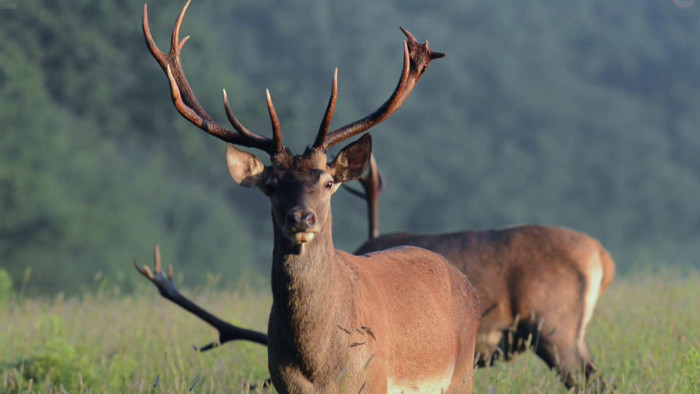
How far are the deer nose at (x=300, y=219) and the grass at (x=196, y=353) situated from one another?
96cm

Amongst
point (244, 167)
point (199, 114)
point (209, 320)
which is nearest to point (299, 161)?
point (244, 167)

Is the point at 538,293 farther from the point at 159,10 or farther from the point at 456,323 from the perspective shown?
the point at 159,10

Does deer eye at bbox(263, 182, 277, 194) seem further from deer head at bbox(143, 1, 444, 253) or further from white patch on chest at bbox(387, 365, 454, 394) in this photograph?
white patch on chest at bbox(387, 365, 454, 394)

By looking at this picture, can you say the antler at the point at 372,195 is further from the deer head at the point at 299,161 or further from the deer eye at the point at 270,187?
the deer eye at the point at 270,187

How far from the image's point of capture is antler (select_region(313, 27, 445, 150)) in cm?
343

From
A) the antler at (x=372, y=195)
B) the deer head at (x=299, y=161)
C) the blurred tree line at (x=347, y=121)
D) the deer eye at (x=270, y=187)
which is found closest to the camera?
the deer head at (x=299, y=161)

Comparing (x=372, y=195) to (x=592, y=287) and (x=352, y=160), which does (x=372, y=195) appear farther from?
(x=352, y=160)

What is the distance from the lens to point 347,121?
23.3 meters

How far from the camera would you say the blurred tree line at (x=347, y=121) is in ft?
58.1

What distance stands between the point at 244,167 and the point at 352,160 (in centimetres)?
49

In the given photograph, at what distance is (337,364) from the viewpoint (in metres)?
3.28

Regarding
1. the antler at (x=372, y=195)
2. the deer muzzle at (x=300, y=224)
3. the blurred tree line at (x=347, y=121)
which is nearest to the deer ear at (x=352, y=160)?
the deer muzzle at (x=300, y=224)

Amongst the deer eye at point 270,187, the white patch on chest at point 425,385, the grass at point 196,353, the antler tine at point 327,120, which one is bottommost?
the grass at point 196,353

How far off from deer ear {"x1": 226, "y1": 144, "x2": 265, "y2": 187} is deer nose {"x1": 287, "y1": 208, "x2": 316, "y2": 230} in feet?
1.66
